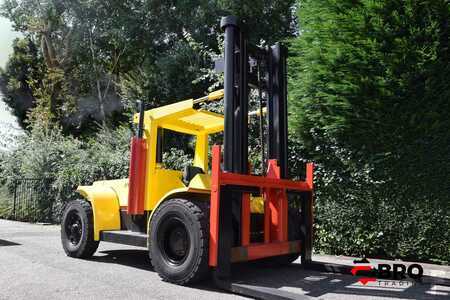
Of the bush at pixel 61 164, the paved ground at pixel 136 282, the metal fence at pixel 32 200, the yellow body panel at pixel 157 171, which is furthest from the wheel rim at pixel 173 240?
the metal fence at pixel 32 200

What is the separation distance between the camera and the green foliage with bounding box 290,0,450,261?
666 centimetres

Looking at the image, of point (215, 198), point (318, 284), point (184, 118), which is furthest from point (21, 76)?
point (318, 284)

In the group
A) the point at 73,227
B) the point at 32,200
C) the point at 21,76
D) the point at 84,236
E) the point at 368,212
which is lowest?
the point at 84,236

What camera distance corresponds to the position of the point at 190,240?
4.72 meters

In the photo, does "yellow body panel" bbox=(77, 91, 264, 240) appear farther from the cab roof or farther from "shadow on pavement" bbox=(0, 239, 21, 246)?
"shadow on pavement" bbox=(0, 239, 21, 246)

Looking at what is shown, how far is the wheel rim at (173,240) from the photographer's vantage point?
16.2ft

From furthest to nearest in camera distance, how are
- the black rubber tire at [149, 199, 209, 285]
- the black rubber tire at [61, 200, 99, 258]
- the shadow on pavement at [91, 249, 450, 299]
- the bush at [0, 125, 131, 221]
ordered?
the bush at [0, 125, 131, 221] → the black rubber tire at [61, 200, 99, 258] → the black rubber tire at [149, 199, 209, 285] → the shadow on pavement at [91, 249, 450, 299]

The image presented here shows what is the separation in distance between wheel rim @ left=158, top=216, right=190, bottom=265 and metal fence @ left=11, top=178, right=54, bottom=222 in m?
10.6

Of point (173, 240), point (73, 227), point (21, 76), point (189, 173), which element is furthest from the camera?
point (21, 76)

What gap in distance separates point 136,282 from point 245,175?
1760 millimetres

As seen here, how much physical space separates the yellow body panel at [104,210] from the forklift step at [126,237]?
0.39 feet

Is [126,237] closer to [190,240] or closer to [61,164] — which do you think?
[190,240]

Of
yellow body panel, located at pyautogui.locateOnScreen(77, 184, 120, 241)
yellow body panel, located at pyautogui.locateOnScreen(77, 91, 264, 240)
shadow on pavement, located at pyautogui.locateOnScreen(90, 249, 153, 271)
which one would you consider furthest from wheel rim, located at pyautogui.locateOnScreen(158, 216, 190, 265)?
yellow body panel, located at pyautogui.locateOnScreen(77, 184, 120, 241)

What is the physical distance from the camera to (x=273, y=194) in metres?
5.45
